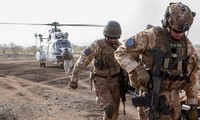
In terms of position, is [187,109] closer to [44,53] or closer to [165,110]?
[165,110]

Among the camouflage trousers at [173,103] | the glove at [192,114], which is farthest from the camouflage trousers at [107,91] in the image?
the glove at [192,114]

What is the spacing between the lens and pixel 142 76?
13.3 ft

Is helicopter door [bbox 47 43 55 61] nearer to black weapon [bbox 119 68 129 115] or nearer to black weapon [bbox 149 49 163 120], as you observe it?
black weapon [bbox 119 68 129 115]

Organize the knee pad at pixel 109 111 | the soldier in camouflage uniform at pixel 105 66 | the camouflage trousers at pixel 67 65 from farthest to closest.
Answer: the camouflage trousers at pixel 67 65, the soldier in camouflage uniform at pixel 105 66, the knee pad at pixel 109 111

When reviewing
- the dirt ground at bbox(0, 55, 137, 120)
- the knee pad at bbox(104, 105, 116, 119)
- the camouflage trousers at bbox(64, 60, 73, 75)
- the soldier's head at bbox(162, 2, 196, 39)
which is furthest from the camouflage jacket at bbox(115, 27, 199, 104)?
the camouflage trousers at bbox(64, 60, 73, 75)

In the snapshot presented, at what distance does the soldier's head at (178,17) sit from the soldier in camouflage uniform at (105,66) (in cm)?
216

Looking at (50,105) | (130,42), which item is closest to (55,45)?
(50,105)

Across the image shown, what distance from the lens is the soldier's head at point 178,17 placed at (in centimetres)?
413

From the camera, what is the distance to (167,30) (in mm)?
4383

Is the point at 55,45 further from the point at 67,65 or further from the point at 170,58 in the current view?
the point at 170,58

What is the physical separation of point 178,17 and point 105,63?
2373 millimetres

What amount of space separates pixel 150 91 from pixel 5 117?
16.9ft

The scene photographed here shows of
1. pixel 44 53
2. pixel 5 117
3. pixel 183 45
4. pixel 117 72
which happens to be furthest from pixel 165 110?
pixel 44 53

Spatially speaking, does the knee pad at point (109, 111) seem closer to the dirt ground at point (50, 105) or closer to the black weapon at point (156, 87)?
the black weapon at point (156, 87)
